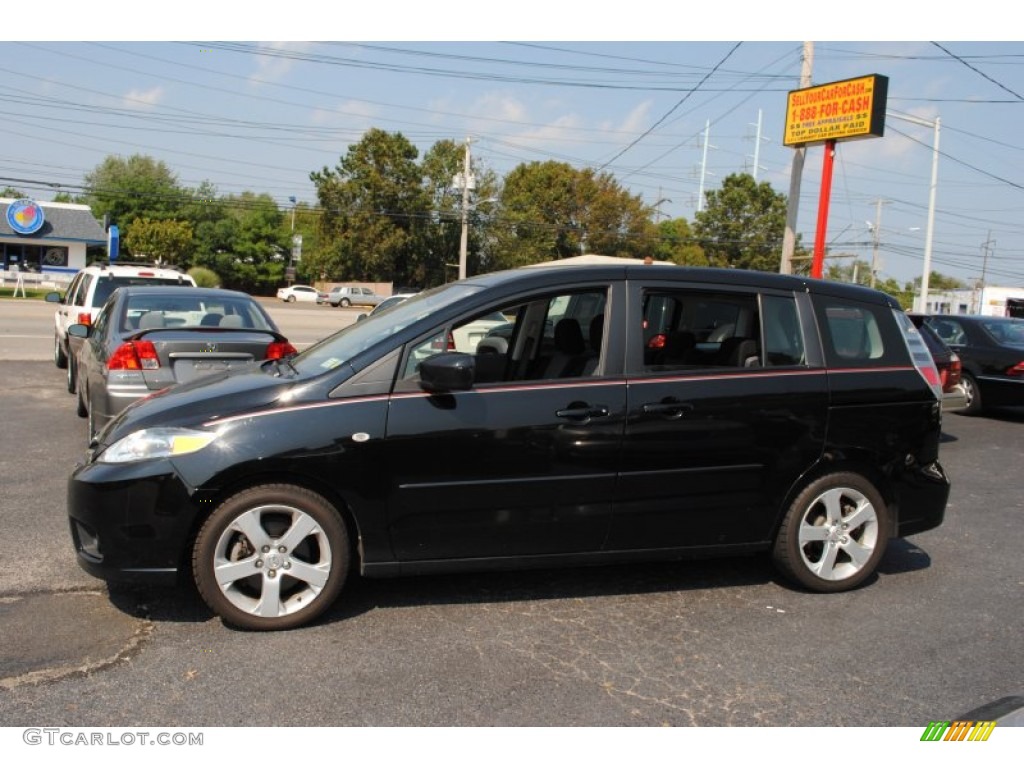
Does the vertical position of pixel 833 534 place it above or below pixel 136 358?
below

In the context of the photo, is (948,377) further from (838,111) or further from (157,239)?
(157,239)

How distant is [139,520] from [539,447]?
1.83 meters

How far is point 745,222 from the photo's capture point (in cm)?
6300

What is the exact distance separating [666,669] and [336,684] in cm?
140

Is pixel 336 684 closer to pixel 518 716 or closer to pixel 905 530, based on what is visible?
pixel 518 716

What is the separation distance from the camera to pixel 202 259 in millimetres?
64938

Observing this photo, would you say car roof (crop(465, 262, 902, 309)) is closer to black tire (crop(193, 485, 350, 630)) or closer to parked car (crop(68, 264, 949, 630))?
parked car (crop(68, 264, 949, 630))

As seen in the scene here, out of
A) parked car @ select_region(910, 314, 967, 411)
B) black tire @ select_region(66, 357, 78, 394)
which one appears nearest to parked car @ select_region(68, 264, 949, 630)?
parked car @ select_region(910, 314, 967, 411)

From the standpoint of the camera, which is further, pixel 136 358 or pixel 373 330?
pixel 136 358

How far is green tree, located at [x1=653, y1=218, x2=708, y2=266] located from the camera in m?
62.0

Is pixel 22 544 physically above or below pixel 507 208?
Answer: below

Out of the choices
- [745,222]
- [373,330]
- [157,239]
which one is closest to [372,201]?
[157,239]

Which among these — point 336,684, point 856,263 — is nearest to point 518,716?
point 336,684

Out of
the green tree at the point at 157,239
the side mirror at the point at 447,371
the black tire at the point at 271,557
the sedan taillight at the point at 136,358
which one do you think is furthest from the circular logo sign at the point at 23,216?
the side mirror at the point at 447,371
